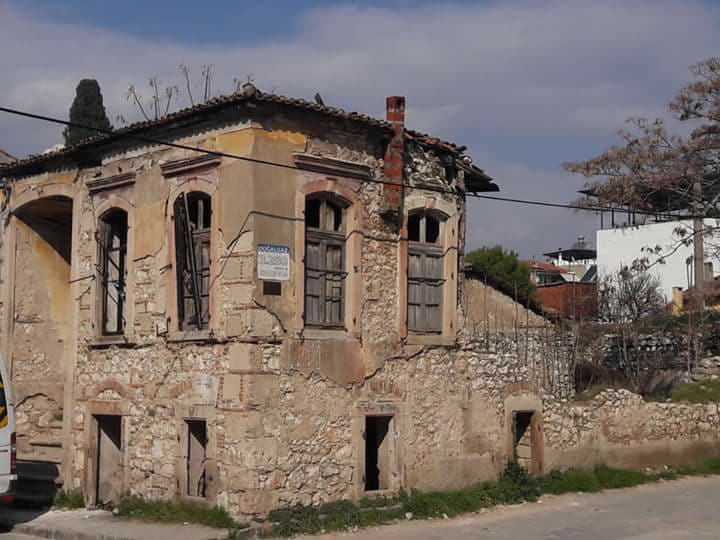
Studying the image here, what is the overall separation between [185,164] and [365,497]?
211 inches

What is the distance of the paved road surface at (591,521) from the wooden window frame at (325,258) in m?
2.97

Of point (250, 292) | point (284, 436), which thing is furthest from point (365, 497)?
point (250, 292)

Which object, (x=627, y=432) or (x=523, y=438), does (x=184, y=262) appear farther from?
(x=627, y=432)

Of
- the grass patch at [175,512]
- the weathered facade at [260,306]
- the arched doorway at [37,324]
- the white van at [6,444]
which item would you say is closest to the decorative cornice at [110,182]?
the weathered facade at [260,306]

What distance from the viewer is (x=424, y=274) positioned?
15.7 metres

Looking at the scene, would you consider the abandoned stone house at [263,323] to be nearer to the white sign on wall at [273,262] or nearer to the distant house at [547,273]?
the white sign on wall at [273,262]

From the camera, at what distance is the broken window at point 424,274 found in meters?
15.5

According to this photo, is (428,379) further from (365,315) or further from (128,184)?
(128,184)

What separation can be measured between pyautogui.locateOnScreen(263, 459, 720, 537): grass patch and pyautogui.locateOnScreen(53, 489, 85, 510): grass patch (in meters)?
3.95

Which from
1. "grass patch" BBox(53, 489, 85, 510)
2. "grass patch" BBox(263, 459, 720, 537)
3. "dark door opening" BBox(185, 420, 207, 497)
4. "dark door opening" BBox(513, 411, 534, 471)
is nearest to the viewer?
"grass patch" BBox(263, 459, 720, 537)

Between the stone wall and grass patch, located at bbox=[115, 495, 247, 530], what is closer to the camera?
grass patch, located at bbox=[115, 495, 247, 530]

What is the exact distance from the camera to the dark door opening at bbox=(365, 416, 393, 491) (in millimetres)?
14828

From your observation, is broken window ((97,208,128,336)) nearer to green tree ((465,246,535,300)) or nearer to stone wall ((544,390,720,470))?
stone wall ((544,390,720,470))

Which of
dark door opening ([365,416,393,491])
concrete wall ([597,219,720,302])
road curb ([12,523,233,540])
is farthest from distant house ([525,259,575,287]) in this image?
road curb ([12,523,233,540])
